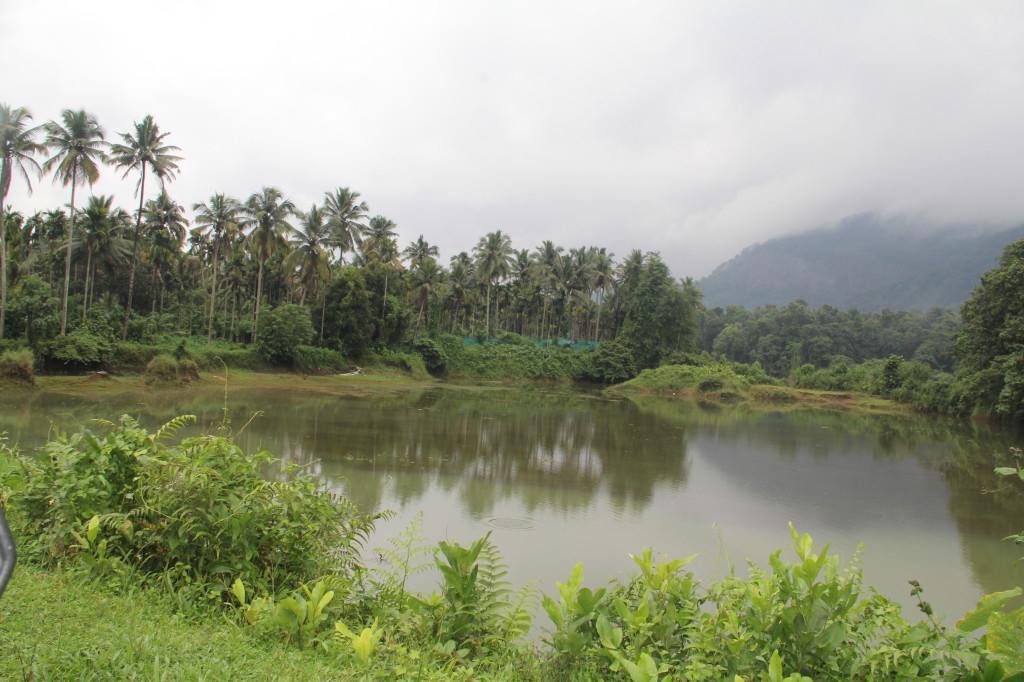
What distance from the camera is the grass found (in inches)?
94.7

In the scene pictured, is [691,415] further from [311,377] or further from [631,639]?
[631,639]

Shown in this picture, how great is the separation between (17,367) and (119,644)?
23228 millimetres

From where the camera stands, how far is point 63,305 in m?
25.3

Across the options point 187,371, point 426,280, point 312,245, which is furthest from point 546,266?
point 187,371

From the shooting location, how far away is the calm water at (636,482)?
7.36m

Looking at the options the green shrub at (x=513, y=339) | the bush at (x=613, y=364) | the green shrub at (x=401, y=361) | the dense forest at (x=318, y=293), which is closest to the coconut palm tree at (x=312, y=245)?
the dense forest at (x=318, y=293)

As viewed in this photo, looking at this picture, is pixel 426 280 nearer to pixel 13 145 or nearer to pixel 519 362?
pixel 519 362

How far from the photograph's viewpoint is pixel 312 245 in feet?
116

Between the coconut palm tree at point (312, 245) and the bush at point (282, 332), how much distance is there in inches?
147

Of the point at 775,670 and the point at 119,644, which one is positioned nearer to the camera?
the point at 775,670

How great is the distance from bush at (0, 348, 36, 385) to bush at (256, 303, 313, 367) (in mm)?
12074

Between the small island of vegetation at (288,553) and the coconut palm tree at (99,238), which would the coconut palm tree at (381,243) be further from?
the coconut palm tree at (99,238)

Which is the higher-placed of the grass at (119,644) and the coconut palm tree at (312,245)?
the coconut palm tree at (312,245)

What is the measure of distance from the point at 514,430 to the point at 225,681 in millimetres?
16154
